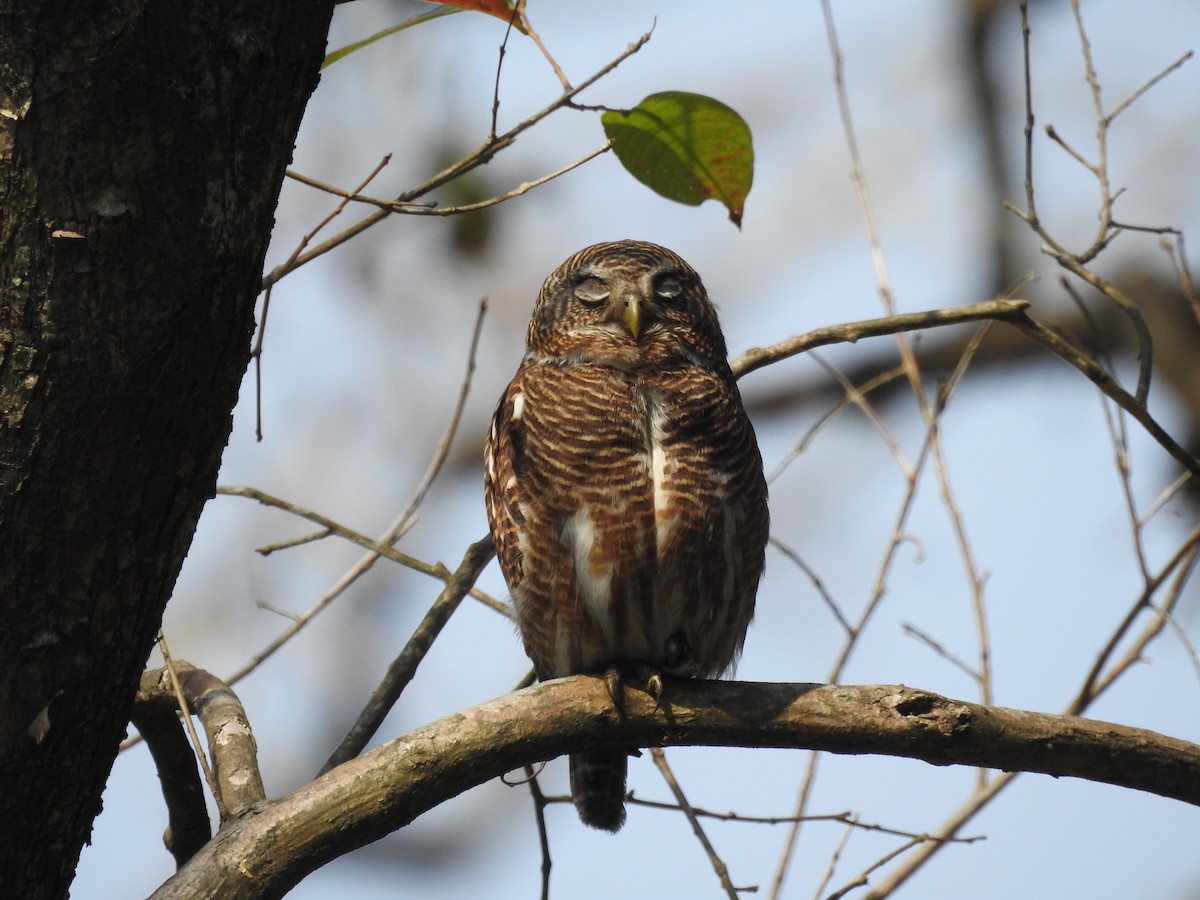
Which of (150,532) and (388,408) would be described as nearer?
(150,532)

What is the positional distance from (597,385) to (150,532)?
1827 millimetres

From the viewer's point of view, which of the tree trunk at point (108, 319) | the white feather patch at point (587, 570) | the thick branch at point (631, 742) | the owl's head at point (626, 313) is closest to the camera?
the tree trunk at point (108, 319)

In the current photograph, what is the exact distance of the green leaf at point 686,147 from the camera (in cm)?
335

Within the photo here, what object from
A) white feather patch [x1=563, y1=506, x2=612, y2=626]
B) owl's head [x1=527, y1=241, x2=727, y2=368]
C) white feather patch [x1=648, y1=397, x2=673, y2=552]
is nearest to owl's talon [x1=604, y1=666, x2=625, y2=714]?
white feather patch [x1=563, y1=506, x2=612, y2=626]

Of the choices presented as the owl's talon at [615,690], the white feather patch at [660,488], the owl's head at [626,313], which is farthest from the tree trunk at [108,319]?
the owl's head at [626,313]

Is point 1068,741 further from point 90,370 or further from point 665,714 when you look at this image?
point 90,370

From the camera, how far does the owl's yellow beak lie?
4.36 meters

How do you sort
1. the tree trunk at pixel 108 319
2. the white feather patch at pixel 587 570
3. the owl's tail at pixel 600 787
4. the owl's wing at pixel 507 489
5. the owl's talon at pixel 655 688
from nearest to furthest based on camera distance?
1. the tree trunk at pixel 108 319
2. the owl's talon at pixel 655 688
3. the white feather patch at pixel 587 570
4. the owl's wing at pixel 507 489
5. the owl's tail at pixel 600 787

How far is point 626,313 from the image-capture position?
4.43m

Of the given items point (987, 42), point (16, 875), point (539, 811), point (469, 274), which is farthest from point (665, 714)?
point (987, 42)

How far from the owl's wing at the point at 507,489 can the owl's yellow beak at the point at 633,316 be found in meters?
0.51

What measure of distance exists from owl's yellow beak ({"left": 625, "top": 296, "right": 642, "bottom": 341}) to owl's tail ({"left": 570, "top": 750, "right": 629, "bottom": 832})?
141cm

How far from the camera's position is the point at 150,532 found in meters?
2.32

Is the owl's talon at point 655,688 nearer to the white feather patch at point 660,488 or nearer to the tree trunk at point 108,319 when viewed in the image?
the white feather patch at point 660,488
